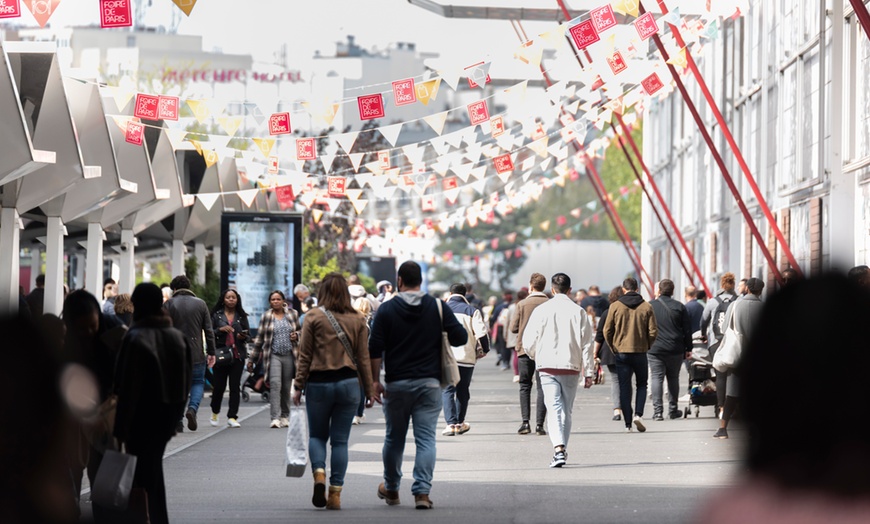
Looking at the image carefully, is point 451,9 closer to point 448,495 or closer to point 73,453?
point 448,495

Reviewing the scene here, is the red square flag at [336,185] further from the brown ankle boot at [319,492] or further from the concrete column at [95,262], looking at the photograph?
the brown ankle boot at [319,492]

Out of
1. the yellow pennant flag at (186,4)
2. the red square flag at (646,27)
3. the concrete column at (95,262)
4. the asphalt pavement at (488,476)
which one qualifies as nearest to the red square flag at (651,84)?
the red square flag at (646,27)

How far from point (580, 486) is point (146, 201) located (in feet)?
59.9

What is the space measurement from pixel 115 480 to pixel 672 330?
12.8 m

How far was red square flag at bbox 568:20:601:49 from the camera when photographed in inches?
774

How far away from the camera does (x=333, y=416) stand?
34.0 feet

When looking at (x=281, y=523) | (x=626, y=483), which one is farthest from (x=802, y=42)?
(x=281, y=523)

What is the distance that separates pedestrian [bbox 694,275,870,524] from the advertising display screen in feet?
79.6

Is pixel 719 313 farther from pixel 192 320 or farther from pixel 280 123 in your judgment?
pixel 280 123

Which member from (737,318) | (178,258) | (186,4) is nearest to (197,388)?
(186,4)

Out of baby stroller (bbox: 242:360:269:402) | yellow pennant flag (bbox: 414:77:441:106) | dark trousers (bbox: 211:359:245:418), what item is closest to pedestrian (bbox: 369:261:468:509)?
baby stroller (bbox: 242:360:269:402)

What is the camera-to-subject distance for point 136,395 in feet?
27.2

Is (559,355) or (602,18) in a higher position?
(602,18)

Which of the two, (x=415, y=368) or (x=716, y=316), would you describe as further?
(x=716, y=316)
